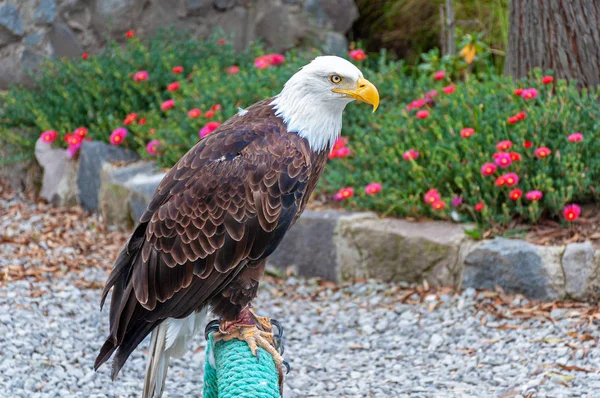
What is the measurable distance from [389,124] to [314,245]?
94cm

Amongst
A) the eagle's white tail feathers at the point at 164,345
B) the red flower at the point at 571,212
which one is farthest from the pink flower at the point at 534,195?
the eagle's white tail feathers at the point at 164,345

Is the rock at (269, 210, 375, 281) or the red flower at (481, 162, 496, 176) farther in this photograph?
the rock at (269, 210, 375, 281)

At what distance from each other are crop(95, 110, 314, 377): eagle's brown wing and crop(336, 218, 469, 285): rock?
1812 millimetres

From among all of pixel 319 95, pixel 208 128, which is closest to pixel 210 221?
pixel 319 95

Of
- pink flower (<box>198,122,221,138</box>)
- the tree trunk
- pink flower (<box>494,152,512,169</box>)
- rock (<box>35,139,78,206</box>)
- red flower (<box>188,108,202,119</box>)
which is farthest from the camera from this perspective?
rock (<box>35,139,78,206</box>)

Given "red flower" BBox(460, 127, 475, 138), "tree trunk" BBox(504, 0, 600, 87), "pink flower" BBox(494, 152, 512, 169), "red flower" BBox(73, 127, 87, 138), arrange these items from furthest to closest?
"red flower" BBox(73, 127, 87, 138) < "tree trunk" BBox(504, 0, 600, 87) < "red flower" BBox(460, 127, 475, 138) < "pink flower" BBox(494, 152, 512, 169)

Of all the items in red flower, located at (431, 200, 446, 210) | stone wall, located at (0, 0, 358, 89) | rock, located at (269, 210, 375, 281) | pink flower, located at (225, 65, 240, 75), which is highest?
stone wall, located at (0, 0, 358, 89)

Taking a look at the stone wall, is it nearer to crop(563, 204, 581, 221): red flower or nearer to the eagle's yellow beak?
crop(563, 204, 581, 221): red flower

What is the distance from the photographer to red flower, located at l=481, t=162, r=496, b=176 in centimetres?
455

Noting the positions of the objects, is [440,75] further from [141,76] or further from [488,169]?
[141,76]

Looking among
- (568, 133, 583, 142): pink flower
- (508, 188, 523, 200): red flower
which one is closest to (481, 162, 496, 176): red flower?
(508, 188, 523, 200): red flower

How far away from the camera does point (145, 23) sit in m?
7.02

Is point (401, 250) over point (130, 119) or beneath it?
beneath

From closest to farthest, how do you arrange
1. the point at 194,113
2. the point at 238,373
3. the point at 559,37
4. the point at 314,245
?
the point at 238,373 < the point at 314,245 < the point at 559,37 < the point at 194,113
